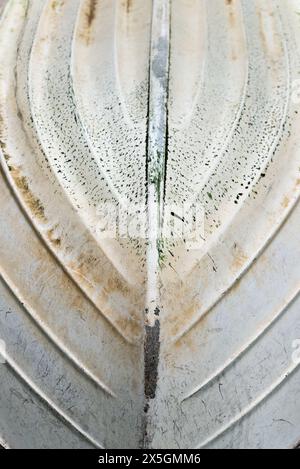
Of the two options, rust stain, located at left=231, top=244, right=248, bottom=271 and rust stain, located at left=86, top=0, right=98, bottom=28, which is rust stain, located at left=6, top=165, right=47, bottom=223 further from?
rust stain, located at left=86, top=0, right=98, bottom=28

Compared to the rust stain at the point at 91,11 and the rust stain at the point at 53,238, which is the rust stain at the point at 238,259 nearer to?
the rust stain at the point at 53,238

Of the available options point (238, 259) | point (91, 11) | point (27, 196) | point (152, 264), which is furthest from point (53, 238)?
point (91, 11)

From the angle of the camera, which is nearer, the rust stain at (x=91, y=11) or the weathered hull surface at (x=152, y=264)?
the weathered hull surface at (x=152, y=264)

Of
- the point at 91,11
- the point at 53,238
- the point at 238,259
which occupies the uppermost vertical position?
the point at 91,11

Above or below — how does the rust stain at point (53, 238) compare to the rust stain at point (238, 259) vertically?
below

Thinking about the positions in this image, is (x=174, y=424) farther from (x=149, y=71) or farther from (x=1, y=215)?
(x=149, y=71)

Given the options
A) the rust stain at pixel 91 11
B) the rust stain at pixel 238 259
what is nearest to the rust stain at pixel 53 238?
the rust stain at pixel 238 259

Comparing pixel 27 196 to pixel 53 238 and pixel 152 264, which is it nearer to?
pixel 53 238

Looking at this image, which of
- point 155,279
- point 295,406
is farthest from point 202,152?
point 295,406
